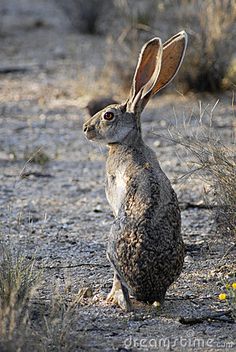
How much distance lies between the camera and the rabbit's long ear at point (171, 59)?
6.16 meters

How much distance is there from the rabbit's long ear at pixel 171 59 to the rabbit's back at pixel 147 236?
0.91 m

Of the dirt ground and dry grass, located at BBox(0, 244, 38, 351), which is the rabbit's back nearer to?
the dirt ground

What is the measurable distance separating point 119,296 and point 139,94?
4.27ft

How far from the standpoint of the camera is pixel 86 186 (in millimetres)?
8688

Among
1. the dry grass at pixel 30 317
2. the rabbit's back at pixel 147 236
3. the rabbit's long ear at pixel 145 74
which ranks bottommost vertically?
the dry grass at pixel 30 317

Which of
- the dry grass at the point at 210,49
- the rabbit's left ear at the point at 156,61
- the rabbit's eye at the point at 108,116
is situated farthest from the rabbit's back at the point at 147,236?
the dry grass at the point at 210,49

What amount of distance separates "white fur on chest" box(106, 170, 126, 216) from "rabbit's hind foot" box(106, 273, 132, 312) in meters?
0.43

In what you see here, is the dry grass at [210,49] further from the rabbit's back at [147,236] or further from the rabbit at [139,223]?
the rabbit's back at [147,236]

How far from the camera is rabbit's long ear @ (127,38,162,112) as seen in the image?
19.4 ft

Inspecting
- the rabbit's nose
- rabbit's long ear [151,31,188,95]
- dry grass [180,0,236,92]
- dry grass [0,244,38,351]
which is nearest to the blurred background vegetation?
dry grass [180,0,236,92]

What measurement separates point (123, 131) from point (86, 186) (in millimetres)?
2888

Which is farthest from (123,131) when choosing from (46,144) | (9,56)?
(9,56)

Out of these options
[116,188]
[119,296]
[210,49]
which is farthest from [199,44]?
[119,296]

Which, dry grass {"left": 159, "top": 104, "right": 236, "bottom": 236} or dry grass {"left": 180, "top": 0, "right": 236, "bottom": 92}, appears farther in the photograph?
dry grass {"left": 180, "top": 0, "right": 236, "bottom": 92}
